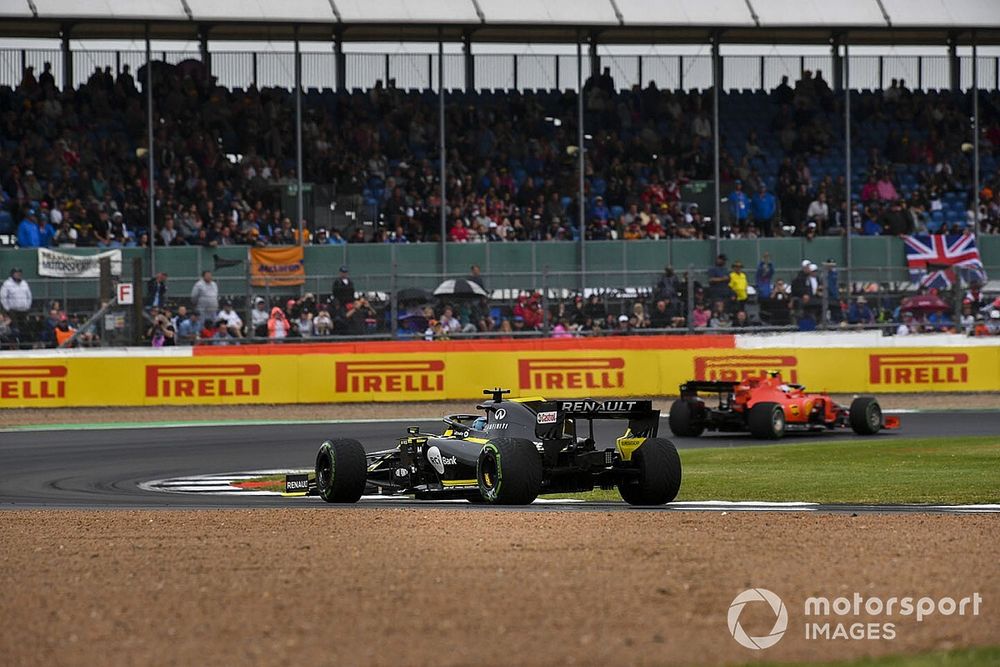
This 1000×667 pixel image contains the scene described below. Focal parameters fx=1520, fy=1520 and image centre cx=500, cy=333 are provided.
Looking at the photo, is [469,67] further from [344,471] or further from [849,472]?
[344,471]

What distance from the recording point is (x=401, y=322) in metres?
27.1

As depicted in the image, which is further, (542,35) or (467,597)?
(542,35)

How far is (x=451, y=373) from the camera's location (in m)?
26.7

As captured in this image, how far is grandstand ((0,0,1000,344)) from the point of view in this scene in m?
30.0

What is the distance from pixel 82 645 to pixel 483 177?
26587mm

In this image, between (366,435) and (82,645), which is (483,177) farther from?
(82,645)

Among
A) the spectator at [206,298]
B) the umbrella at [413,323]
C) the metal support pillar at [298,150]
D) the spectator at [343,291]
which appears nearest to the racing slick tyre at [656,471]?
the umbrella at [413,323]

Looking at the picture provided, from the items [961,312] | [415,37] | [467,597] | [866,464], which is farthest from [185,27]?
[467,597]

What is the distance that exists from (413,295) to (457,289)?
0.80 meters

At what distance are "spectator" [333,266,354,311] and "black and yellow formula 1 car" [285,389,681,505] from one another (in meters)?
12.9

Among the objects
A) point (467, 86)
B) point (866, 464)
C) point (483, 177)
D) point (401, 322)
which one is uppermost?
point (467, 86)

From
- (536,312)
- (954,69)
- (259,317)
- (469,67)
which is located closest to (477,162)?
(469,67)

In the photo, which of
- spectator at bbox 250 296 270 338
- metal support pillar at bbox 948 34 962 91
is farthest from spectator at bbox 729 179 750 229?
spectator at bbox 250 296 270 338

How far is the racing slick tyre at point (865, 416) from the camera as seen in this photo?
22.1m
